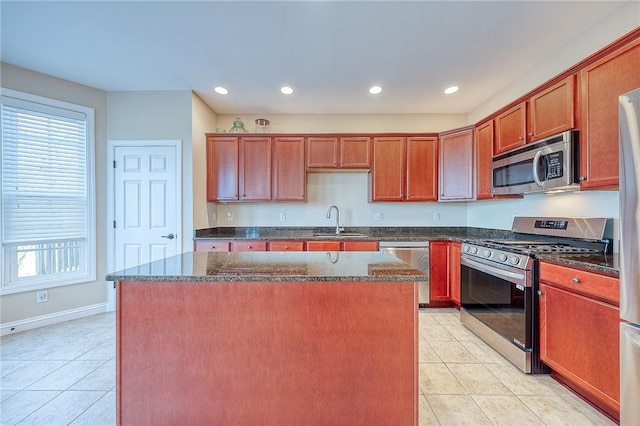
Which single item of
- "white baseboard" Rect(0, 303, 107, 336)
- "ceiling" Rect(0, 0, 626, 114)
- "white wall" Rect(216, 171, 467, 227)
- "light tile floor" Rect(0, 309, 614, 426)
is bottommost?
"light tile floor" Rect(0, 309, 614, 426)

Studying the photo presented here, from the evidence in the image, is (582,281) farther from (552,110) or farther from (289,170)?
(289,170)

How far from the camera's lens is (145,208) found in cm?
333

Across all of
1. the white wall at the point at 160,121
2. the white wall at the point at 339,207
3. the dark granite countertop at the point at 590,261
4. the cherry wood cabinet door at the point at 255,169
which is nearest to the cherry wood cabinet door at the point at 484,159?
the white wall at the point at 339,207

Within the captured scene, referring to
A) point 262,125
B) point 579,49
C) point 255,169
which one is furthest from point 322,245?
point 579,49

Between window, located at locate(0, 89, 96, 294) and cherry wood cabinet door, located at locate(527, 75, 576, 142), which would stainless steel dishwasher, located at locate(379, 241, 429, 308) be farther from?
window, located at locate(0, 89, 96, 294)

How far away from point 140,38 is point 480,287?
12.8 feet

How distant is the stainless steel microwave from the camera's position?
79.7 inches

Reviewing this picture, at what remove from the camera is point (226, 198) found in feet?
12.3

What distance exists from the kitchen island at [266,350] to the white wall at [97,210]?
2653mm

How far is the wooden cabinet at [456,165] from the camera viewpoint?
11.1 ft

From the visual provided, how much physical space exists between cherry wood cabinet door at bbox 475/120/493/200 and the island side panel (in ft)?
8.11

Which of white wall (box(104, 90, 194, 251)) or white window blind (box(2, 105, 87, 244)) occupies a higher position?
white wall (box(104, 90, 194, 251))

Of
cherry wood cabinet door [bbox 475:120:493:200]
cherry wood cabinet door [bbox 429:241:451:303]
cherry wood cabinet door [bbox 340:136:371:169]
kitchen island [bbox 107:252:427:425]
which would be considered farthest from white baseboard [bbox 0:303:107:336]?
cherry wood cabinet door [bbox 475:120:493:200]

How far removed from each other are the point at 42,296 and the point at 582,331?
4903 mm
